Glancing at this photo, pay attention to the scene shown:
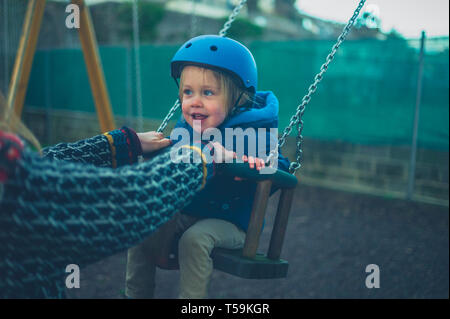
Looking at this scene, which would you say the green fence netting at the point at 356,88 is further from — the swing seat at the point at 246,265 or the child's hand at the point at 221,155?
the child's hand at the point at 221,155

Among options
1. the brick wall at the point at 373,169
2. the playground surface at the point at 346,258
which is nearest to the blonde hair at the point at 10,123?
the playground surface at the point at 346,258

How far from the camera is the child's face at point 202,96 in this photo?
199 centimetres

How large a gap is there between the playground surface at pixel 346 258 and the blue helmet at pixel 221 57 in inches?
86.4

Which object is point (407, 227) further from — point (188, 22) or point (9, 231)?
point (188, 22)

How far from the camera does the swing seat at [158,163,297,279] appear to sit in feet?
5.54

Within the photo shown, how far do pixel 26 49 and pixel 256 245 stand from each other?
378 cm

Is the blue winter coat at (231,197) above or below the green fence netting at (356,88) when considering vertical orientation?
below

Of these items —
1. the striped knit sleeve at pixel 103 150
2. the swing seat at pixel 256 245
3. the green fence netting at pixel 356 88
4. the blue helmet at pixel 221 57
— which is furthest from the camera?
the green fence netting at pixel 356 88

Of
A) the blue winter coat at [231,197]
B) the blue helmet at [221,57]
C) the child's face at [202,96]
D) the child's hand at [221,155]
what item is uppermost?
the blue helmet at [221,57]

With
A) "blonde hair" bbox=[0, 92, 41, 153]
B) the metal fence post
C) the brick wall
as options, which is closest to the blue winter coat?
"blonde hair" bbox=[0, 92, 41, 153]

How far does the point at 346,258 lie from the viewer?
4520 millimetres

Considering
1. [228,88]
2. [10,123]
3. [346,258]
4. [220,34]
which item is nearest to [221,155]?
[228,88]

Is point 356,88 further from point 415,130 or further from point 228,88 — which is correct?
point 228,88
